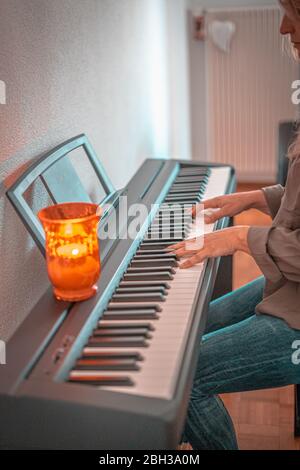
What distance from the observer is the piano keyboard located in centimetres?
108

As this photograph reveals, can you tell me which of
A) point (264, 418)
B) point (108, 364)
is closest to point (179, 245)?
point (108, 364)

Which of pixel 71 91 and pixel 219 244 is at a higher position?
pixel 71 91

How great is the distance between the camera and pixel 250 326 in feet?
4.97

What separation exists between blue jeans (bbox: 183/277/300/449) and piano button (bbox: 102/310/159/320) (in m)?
0.25

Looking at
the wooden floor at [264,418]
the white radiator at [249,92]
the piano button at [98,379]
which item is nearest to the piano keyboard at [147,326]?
the piano button at [98,379]

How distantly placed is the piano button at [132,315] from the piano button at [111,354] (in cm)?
13

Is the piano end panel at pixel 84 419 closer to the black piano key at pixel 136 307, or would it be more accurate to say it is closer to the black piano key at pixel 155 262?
the black piano key at pixel 136 307

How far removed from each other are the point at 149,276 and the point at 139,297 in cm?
12

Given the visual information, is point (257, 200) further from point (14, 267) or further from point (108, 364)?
point (108, 364)

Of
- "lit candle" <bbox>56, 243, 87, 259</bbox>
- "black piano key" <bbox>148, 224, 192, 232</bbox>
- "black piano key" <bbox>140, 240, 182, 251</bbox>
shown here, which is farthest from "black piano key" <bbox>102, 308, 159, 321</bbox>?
"black piano key" <bbox>148, 224, 192, 232</bbox>

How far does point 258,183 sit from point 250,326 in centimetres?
298

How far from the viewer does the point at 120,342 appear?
1191 millimetres

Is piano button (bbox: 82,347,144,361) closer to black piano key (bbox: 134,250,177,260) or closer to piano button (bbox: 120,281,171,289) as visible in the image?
piano button (bbox: 120,281,171,289)
